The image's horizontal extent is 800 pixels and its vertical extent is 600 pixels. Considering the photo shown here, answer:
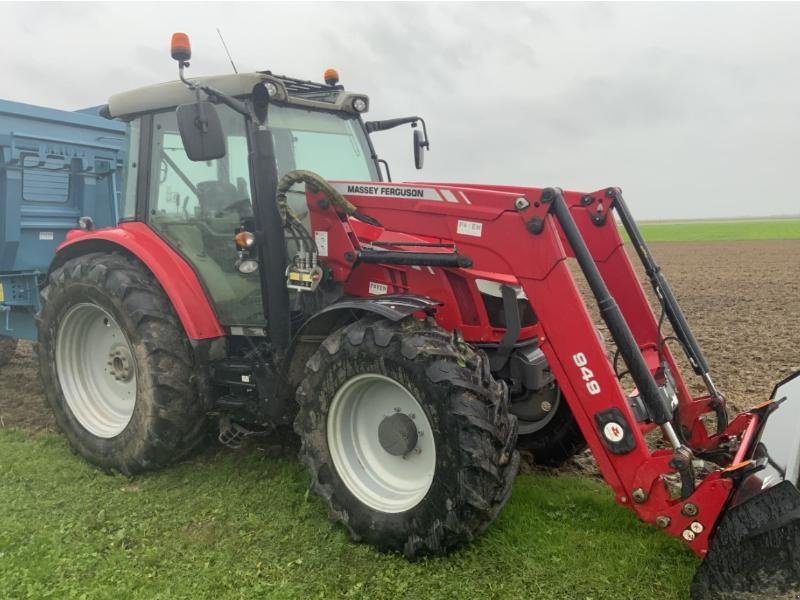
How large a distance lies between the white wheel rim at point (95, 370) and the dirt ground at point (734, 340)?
86cm

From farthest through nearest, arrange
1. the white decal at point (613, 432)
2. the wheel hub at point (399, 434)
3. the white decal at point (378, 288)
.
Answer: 1. the white decal at point (378, 288)
2. the wheel hub at point (399, 434)
3. the white decal at point (613, 432)

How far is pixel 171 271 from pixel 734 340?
6.98 metres

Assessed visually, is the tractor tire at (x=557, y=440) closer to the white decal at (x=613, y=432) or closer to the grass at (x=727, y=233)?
the white decal at (x=613, y=432)

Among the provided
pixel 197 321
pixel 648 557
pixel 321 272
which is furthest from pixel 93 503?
pixel 648 557

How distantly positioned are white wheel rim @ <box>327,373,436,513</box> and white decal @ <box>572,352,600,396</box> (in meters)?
0.79

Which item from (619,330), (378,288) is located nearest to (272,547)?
(378,288)

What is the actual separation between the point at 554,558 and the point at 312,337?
169cm

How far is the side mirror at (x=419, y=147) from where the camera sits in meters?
5.00

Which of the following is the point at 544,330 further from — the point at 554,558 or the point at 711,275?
the point at 711,275

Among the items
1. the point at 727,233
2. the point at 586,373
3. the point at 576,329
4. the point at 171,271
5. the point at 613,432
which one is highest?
the point at 727,233

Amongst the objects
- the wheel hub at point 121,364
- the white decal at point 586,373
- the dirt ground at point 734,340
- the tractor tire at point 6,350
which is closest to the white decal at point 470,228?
the white decal at point 586,373

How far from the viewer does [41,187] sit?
6461 mm

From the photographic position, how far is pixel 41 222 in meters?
6.44

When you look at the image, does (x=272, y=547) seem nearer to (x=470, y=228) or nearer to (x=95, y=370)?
(x=470, y=228)
